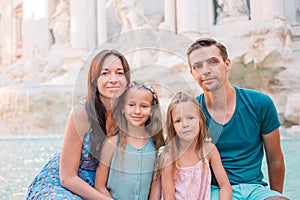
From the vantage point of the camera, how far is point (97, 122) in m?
1.97

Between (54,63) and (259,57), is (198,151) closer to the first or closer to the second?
(259,57)

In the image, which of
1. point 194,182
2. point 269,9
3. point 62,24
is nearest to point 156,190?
point 194,182

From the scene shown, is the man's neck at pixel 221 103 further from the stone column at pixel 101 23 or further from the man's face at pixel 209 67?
the stone column at pixel 101 23

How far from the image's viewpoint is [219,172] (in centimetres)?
194

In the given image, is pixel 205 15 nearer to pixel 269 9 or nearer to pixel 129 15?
pixel 269 9

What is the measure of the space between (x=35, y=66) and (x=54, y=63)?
1099 millimetres

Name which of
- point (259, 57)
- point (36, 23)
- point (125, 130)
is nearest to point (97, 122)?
point (125, 130)

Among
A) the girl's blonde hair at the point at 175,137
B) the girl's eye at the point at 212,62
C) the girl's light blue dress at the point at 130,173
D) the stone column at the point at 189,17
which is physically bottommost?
the girl's light blue dress at the point at 130,173

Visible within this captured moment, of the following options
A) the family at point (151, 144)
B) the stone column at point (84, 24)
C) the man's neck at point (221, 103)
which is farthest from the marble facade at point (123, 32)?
the family at point (151, 144)

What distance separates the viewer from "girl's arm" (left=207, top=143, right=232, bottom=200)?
1.91 m

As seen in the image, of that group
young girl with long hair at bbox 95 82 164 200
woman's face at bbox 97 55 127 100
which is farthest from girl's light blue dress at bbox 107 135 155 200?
woman's face at bbox 97 55 127 100

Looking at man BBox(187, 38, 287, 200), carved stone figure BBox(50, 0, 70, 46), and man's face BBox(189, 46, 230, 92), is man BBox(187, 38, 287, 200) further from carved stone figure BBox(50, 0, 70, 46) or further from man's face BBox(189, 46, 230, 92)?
carved stone figure BBox(50, 0, 70, 46)

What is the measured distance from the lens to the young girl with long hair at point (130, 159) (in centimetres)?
191

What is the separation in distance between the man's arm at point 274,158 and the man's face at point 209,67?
39 cm
